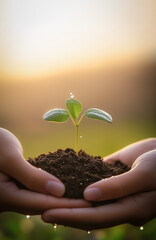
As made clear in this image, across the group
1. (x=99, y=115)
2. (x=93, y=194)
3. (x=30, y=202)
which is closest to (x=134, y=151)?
(x=99, y=115)

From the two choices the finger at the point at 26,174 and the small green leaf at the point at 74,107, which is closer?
the finger at the point at 26,174

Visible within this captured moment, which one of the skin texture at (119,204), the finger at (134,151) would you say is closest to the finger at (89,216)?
the skin texture at (119,204)

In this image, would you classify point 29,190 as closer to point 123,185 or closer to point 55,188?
point 55,188

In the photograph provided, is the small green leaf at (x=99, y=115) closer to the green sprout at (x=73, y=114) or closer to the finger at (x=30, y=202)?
the green sprout at (x=73, y=114)

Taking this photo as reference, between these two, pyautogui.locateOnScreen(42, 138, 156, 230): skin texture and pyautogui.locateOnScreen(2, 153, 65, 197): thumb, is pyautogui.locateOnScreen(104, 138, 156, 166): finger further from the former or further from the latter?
pyautogui.locateOnScreen(2, 153, 65, 197): thumb

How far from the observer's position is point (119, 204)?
761mm

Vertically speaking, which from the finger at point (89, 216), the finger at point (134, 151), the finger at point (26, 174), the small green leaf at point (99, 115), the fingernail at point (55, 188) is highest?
the small green leaf at point (99, 115)

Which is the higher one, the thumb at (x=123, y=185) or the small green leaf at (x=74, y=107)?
the small green leaf at (x=74, y=107)

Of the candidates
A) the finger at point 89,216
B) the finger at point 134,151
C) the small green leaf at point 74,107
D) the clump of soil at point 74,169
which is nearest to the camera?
the finger at point 89,216

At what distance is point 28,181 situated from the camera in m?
0.77

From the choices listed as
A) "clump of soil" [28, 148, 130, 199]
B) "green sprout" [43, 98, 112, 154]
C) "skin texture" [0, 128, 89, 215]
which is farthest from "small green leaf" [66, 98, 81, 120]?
"skin texture" [0, 128, 89, 215]

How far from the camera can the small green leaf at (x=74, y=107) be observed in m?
0.96

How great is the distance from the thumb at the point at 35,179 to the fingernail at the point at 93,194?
0.07 meters

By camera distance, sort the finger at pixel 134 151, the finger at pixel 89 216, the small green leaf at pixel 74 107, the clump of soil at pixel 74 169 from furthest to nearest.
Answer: the finger at pixel 134 151 → the small green leaf at pixel 74 107 → the clump of soil at pixel 74 169 → the finger at pixel 89 216
